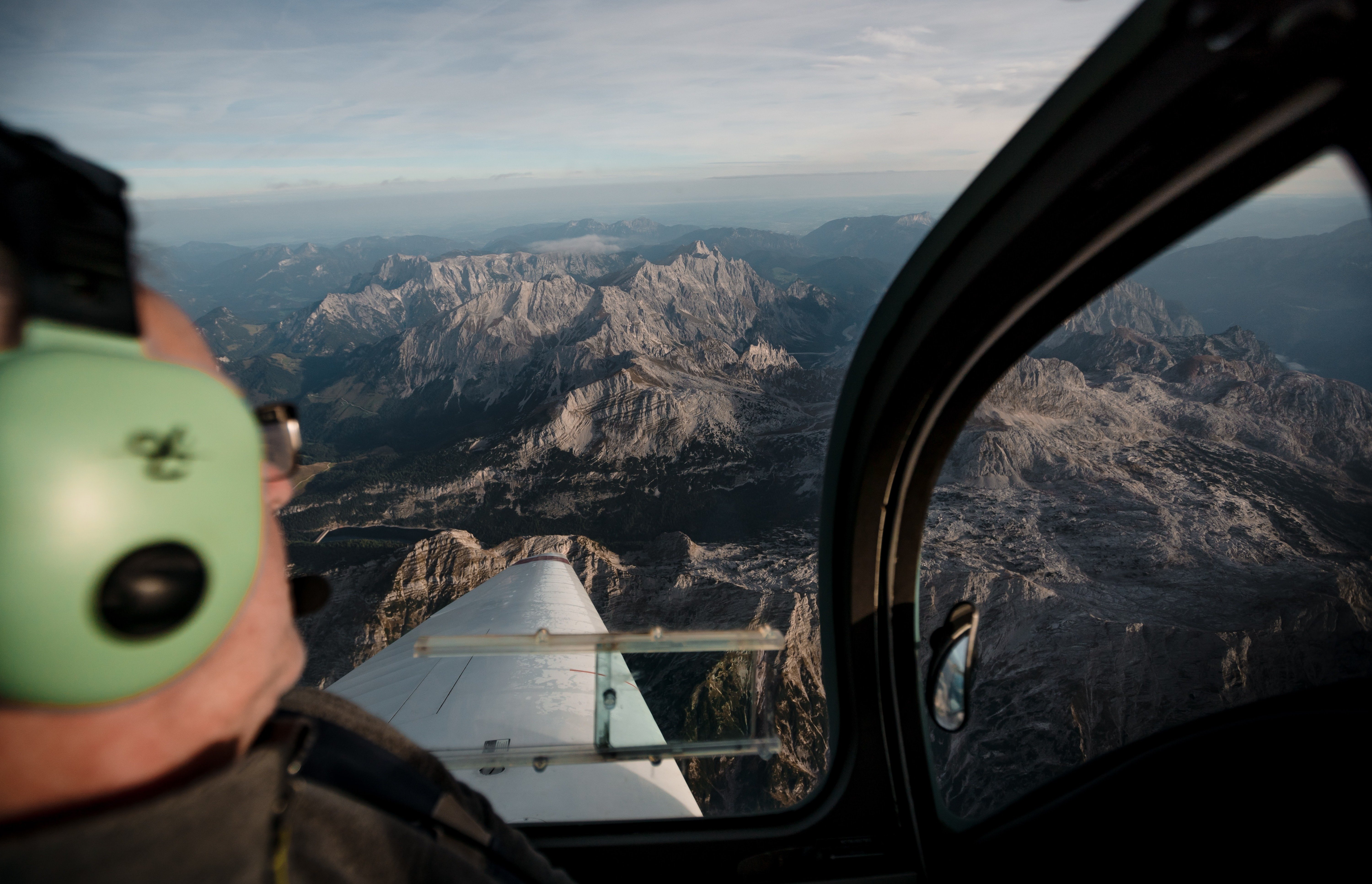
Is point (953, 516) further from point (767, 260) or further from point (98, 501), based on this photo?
point (767, 260)

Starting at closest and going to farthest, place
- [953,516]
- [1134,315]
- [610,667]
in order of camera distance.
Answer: [610,667]
[1134,315]
[953,516]

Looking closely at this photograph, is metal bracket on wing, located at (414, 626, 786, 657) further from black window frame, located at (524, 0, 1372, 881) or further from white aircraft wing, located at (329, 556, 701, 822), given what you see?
black window frame, located at (524, 0, 1372, 881)

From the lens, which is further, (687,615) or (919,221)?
(687,615)

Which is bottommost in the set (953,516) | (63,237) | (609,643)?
(953,516)

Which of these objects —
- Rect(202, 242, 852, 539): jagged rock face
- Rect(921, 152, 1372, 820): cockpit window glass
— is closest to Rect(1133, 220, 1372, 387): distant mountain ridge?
Rect(921, 152, 1372, 820): cockpit window glass

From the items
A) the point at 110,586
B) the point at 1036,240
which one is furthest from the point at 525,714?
the point at 1036,240

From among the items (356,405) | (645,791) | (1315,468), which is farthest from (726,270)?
(645,791)

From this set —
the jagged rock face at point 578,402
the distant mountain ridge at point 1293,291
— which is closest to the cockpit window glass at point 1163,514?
the distant mountain ridge at point 1293,291
